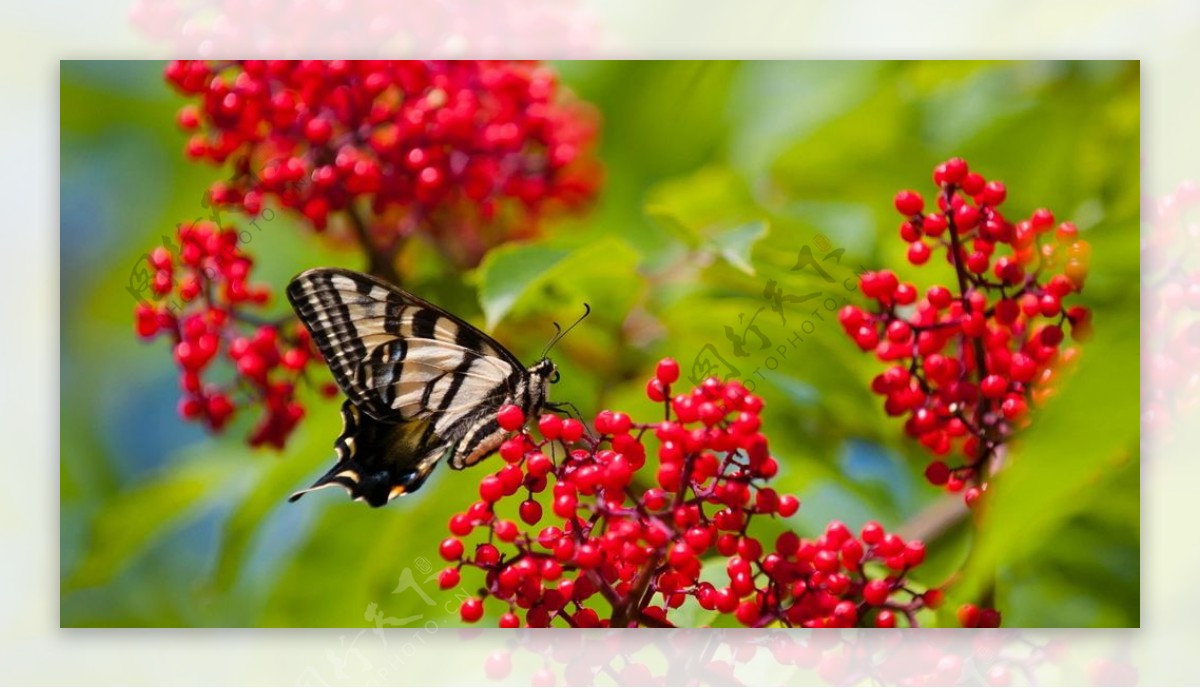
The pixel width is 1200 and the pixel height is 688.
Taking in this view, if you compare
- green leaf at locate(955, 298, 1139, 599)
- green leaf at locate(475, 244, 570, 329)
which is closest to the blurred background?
green leaf at locate(475, 244, 570, 329)

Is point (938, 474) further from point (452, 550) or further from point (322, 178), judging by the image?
point (322, 178)

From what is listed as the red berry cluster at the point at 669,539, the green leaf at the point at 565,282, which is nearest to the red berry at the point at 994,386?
the red berry cluster at the point at 669,539

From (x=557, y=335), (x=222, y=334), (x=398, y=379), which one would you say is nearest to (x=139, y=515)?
(x=222, y=334)

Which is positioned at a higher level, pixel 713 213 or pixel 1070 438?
pixel 713 213

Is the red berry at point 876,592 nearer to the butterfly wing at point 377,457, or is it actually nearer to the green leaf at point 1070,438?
the green leaf at point 1070,438

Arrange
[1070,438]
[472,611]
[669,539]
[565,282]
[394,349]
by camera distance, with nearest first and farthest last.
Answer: [1070,438]
[669,539]
[472,611]
[565,282]
[394,349]

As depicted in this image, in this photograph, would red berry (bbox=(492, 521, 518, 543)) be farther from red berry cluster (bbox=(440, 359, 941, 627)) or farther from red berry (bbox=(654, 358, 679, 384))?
red berry (bbox=(654, 358, 679, 384))

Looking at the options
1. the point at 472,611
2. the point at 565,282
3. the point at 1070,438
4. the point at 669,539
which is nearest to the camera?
the point at 1070,438
